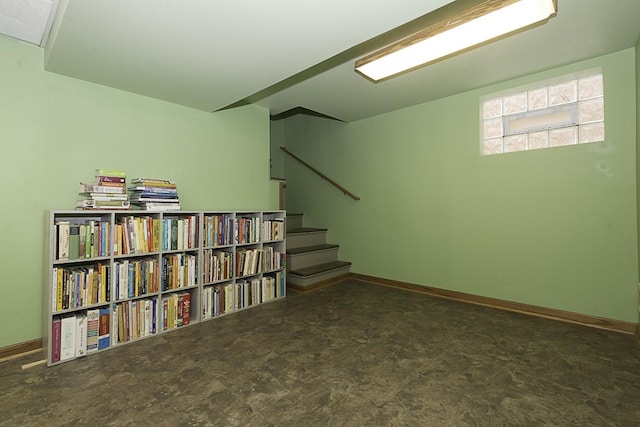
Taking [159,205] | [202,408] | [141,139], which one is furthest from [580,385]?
[141,139]

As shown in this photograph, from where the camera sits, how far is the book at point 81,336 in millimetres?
2121

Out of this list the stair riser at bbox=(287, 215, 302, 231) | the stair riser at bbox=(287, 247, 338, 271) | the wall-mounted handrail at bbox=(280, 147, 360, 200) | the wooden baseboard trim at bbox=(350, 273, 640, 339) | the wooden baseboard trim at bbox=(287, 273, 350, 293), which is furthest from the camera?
the stair riser at bbox=(287, 215, 302, 231)

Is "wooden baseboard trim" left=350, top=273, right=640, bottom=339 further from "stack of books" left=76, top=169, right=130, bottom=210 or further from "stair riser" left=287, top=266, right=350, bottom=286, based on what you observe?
"stack of books" left=76, top=169, right=130, bottom=210

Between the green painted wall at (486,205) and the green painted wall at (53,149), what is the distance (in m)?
2.32

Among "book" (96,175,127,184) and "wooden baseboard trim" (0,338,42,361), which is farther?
"book" (96,175,127,184)

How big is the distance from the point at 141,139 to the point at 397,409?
307cm

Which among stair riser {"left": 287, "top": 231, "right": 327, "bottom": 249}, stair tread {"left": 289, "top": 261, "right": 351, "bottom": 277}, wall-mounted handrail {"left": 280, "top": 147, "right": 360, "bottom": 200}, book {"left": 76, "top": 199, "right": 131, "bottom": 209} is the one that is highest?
wall-mounted handrail {"left": 280, "top": 147, "right": 360, "bottom": 200}

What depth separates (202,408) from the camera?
159 centimetres

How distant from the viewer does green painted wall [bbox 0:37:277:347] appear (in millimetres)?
2164

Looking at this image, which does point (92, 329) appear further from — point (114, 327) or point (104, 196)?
point (104, 196)

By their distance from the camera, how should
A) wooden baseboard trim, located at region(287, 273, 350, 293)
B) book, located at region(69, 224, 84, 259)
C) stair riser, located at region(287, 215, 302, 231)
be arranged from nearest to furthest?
book, located at region(69, 224, 84, 259)
wooden baseboard trim, located at region(287, 273, 350, 293)
stair riser, located at region(287, 215, 302, 231)

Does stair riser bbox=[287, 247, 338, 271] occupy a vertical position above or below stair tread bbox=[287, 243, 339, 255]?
below

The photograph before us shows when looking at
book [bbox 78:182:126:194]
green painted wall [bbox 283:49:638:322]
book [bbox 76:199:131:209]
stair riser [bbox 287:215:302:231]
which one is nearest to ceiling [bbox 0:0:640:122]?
green painted wall [bbox 283:49:638:322]

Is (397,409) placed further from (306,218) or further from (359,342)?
(306,218)
